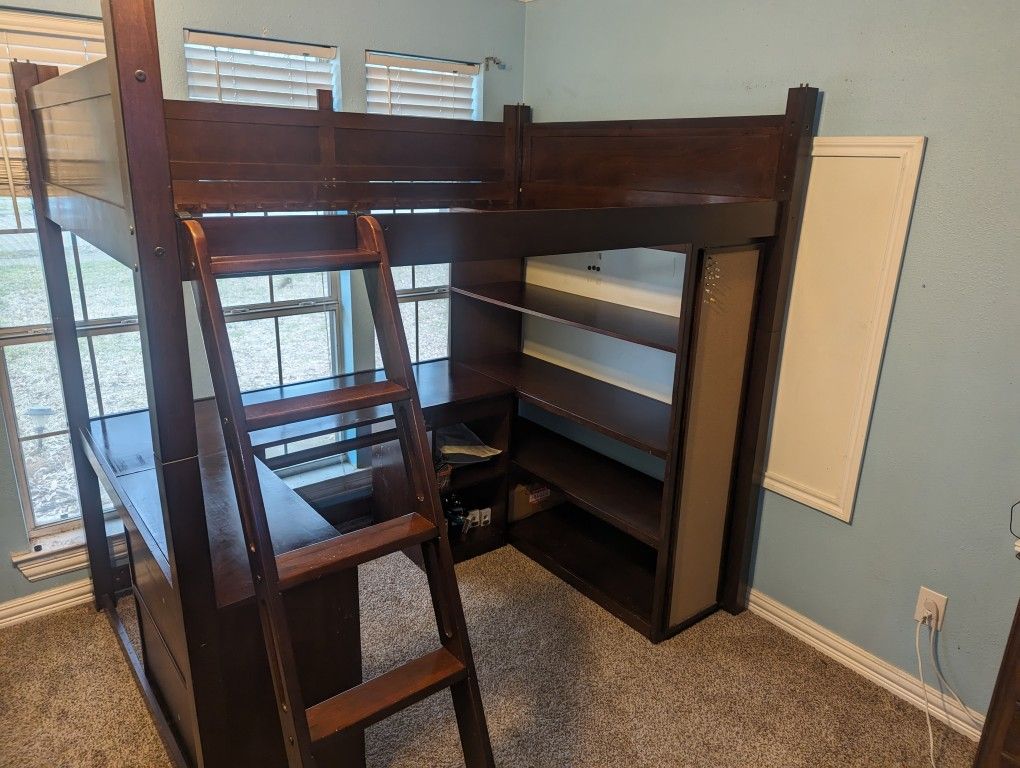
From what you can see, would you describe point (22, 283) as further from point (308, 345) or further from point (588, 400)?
point (588, 400)

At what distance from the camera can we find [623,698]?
90.4 inches

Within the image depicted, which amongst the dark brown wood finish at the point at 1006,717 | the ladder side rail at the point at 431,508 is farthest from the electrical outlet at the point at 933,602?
Answer: the ladder side rail at the point at 431,508

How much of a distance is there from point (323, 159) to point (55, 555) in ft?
5.99

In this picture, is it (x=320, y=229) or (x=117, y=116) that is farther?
(x=320, y=229)

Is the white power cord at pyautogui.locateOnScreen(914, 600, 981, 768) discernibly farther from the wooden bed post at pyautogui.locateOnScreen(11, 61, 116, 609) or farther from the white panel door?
the wooden bed post at pyautogui.locateOnScreen(11, 61, 116, 609)

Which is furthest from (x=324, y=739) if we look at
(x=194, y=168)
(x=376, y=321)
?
(x=194, y=168)

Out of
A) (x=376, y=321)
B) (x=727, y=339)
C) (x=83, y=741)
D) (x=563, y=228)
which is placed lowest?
(x=83, y=741)

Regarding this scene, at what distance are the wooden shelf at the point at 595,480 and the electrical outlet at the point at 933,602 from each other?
848 mm

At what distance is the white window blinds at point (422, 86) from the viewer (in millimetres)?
2912

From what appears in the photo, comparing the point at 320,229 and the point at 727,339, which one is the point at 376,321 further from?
the point at 727,339

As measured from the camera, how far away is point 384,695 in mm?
1310

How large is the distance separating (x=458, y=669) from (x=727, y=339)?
1510mm

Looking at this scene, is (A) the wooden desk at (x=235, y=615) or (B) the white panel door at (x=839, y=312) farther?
(B) the white panel door at (x=839, y=312)

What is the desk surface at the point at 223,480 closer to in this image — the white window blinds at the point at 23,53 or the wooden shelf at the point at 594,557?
the wooden shelf at the point at 594,557
